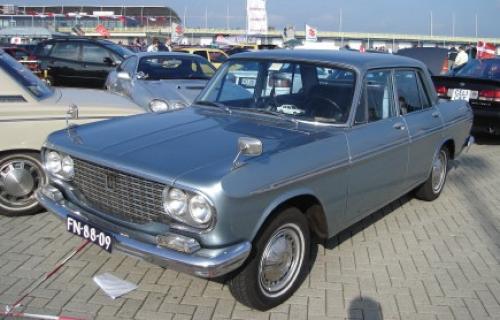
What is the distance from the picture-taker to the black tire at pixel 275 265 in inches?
135

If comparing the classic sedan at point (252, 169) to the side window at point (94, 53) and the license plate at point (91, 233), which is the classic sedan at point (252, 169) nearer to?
the license plate at point (91, 233)

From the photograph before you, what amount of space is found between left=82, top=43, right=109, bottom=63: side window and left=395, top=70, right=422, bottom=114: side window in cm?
1039

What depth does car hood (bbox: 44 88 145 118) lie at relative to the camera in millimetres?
5383

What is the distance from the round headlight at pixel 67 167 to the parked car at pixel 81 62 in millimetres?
10435

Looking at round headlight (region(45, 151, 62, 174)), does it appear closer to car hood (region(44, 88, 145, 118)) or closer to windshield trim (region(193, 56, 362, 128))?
car hood (region(44, 88, 145, 118))

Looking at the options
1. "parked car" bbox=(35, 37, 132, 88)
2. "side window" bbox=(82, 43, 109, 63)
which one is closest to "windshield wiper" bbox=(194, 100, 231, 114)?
"parked car" bbox=(35, 37, 132, 88)

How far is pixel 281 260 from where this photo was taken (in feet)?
12.3

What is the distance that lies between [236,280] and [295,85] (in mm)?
1888

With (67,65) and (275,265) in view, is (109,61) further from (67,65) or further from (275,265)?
(275,265)

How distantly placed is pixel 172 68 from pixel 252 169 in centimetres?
706

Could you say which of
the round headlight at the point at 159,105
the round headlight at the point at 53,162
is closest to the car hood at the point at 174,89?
the round headlight at the point at 159,105

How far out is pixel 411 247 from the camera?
16.1 ft

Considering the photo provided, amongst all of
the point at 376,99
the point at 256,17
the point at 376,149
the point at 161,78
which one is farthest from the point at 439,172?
the point at 256,17

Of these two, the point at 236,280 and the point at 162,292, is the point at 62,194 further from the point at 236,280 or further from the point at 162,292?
the point at 236,280
